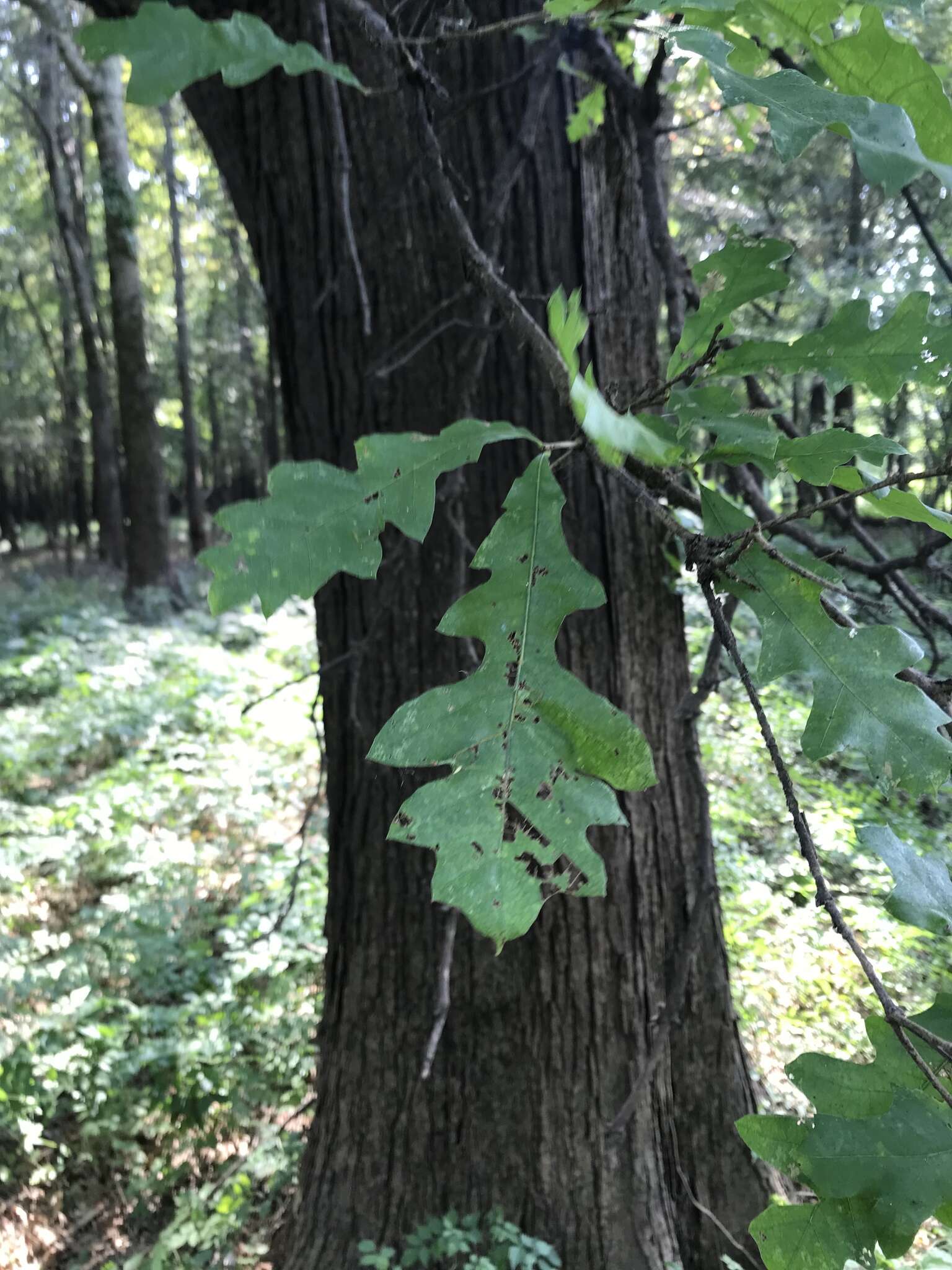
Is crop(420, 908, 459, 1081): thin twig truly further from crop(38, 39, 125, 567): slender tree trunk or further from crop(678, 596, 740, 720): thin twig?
crop(38, 39, 125, 567): slender tree trunk

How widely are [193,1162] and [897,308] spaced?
2.96 metres

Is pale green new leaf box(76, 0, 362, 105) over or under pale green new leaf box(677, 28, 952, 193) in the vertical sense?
over

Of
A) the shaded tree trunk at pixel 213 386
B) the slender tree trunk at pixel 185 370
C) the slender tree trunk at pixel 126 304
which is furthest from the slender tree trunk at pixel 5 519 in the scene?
the slender tree trunk at pixel 126 304

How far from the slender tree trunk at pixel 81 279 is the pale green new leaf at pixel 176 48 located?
488 inches

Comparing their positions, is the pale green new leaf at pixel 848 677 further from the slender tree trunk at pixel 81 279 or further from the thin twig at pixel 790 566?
the slender tree trunk at pixel 81 279

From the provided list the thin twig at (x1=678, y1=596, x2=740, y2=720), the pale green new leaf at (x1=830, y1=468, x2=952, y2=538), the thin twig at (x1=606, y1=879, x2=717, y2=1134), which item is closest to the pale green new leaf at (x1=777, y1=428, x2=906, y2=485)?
the pale green new leaf at (x1=830, y1=468, x2=952, y2=538)

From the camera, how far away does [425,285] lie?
5.10ft

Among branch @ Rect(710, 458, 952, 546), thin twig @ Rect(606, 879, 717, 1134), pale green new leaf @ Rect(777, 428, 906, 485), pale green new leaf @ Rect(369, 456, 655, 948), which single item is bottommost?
thin twig @ Rect(606, 879, 717, 1134)

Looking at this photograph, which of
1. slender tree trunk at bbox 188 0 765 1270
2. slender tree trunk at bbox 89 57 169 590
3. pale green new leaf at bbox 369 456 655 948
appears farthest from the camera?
slender tree trunk at bbox 89 57 169 590

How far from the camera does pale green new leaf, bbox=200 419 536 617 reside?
721mm

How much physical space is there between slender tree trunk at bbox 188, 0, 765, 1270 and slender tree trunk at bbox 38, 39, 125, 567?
11.8 m

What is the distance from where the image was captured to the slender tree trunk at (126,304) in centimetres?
877

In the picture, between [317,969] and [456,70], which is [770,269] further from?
[317,969]

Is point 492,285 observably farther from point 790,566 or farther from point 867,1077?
point 867,1077
